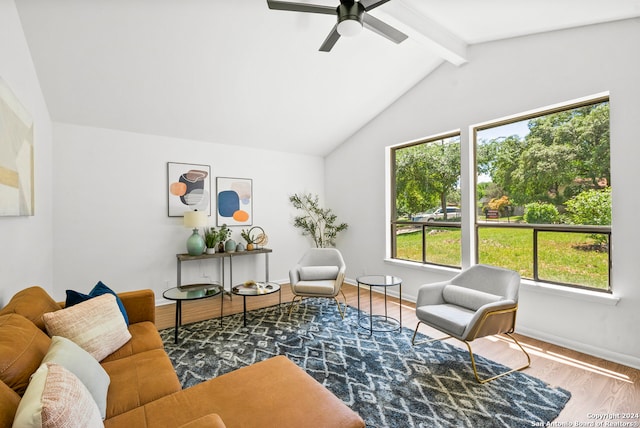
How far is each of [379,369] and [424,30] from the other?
3327 millimetres

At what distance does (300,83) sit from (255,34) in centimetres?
92

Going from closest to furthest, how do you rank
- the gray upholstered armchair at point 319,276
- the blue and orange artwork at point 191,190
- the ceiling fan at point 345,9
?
the ceiling fan at point 345,9
the gray upholstered armchair at point 319,276
the blue and orange artwork at point 191,190

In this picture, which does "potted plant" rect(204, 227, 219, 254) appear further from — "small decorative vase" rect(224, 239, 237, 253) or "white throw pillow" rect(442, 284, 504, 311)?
"white throw pillow" rect(442, 284, 504, 311)

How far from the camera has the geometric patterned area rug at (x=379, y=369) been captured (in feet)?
6.41

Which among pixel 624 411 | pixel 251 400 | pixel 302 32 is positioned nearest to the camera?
pixel 251 400

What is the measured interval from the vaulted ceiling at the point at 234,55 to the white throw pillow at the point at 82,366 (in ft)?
8.76

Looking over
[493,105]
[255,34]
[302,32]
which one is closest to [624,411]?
[493,105]

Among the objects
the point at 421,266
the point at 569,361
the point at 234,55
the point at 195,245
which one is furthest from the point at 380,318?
the point at 234,55

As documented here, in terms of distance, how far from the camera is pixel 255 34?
9.93ft

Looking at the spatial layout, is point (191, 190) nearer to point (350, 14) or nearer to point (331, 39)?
point (331, 39)

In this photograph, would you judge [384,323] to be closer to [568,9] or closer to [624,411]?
[624,411]

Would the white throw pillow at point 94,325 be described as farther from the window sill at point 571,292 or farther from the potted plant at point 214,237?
the window sill at point 571,292

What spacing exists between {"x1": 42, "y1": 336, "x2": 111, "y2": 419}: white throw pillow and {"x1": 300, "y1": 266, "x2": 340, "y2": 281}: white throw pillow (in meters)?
2.60

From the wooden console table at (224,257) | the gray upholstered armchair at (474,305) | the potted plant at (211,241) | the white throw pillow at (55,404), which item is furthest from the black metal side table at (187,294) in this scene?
the gray upholstered armchair at (474,305)
